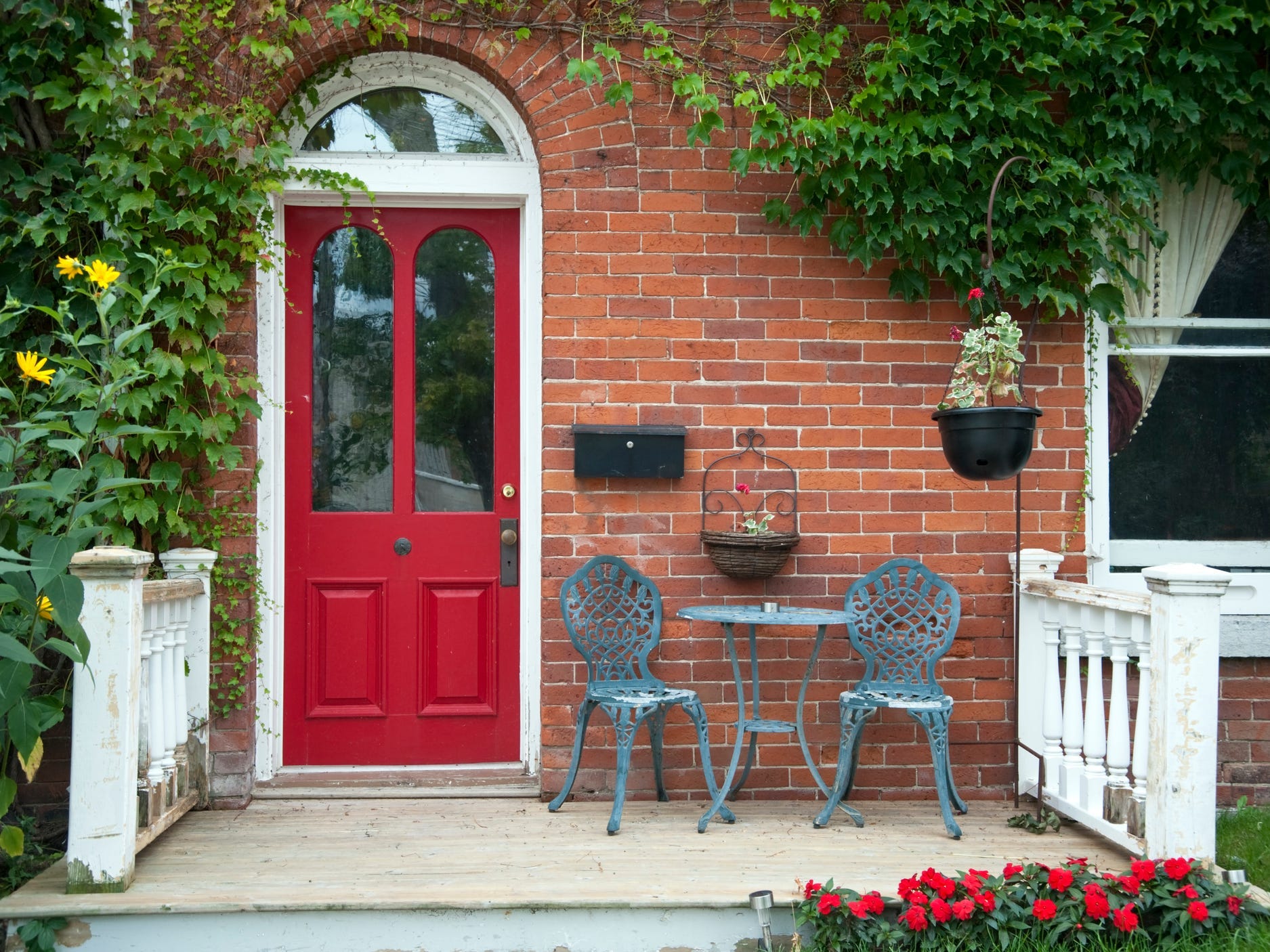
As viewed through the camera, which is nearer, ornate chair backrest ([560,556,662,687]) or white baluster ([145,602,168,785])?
white baluster ([145,602,168,785])

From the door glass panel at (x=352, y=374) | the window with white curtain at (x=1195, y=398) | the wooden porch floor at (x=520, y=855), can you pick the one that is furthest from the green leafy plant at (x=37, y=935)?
the window with white curtain at (x=1195, y=398)

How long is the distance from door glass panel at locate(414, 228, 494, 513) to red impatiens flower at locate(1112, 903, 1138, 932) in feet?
8.76

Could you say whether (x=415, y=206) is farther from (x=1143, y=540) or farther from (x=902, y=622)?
(x=1143, y=540)

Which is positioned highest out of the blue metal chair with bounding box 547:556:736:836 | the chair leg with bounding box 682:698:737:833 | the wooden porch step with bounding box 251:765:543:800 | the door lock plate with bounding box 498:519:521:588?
the door lock plate with bounding box 498:519:521:588

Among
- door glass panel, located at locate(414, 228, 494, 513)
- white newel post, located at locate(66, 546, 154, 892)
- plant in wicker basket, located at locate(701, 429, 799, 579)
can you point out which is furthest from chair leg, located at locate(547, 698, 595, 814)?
white newel post, located at locate(66, 546, 154, 892)

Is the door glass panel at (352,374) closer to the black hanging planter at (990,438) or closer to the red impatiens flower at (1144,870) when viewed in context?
the black hanging planter at (990,438)

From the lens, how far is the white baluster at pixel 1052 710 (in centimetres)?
388

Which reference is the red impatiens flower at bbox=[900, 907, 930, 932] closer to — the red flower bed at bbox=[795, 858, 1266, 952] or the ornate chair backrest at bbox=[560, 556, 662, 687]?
the red flower bed at bbox=[795, 858, 1266, 952]

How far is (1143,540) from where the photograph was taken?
444 cm

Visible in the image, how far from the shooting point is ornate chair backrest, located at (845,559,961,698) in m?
3.97

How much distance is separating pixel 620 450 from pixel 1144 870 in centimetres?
223

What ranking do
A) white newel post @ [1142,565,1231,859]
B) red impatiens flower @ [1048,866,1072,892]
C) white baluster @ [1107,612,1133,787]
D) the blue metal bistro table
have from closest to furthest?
red impatiens flower @ [1048,866,1072,892] < white newel post @ [1142,565,1231,859] < white baluster @ [1107,612,1133,787] < the blue metal bistro table

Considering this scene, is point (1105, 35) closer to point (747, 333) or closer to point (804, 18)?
point (804, 18)

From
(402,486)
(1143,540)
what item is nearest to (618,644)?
(402,486)
